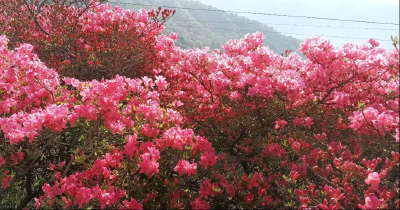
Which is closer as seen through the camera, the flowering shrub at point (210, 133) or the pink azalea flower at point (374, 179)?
the pink azalea flower at point (374, 179)

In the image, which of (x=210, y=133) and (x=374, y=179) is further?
(x=210, y=133)

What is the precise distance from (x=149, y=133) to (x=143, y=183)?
0.47 m

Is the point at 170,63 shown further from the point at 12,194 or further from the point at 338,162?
the point at 338,162

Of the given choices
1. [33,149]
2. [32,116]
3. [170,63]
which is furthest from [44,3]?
[32,116]

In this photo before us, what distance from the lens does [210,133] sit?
3725 mm

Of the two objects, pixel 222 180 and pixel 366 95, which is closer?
pixel 222 180

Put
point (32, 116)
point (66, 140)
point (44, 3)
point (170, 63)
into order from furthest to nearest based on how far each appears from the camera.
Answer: point (44, 3) → point (170, 63) → point (66, 140) → point (32, 116)

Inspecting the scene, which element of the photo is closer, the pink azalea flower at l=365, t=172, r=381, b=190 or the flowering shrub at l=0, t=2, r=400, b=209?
the pink azalea flower at l=365, t=172, r=381, b=190

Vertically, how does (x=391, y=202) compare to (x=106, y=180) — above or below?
above

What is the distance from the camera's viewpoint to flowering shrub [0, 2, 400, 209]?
214 centimetres

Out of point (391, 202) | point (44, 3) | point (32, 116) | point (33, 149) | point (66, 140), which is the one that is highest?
point (44, 3)

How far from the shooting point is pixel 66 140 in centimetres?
335

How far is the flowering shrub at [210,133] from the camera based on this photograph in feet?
7.02

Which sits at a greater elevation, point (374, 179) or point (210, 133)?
point (374, 179)
